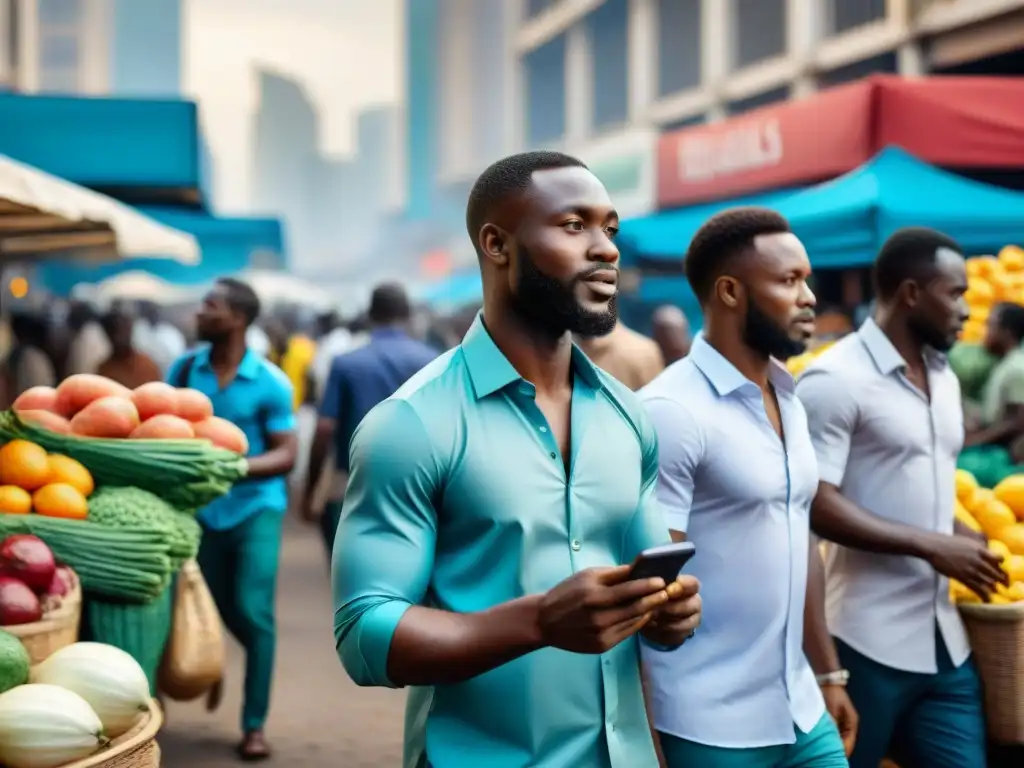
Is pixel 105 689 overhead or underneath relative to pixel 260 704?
overhead

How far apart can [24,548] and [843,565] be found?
2.50 m

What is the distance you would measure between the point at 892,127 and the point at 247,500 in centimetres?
948

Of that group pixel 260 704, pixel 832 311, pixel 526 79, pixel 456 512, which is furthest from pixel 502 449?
pixel 526 79

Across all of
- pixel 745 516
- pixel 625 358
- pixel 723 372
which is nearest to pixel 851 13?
pixel 625 358

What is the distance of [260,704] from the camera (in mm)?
6602

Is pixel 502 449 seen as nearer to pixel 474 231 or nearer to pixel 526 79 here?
pixel 474 231

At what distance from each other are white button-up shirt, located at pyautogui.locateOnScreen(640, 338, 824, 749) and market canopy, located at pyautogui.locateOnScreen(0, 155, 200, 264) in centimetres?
374

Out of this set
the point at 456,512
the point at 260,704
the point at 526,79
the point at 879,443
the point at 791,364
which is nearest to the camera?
the point at 456,512

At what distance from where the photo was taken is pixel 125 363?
10016mm

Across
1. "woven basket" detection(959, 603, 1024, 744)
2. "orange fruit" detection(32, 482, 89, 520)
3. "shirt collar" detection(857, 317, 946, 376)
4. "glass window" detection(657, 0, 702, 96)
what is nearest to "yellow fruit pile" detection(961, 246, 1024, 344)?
"shirt collar" detection(857, 317, 946, 376)

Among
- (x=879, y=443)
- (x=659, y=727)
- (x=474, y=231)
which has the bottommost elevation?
(x=659, y=727)

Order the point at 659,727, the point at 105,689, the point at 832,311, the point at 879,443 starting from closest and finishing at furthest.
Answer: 1. the point at 659,727
2. the point at 105,689
3. the point at 879,443
4. the point at 832,311

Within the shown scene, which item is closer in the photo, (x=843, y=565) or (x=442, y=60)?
(x=843, y=565)

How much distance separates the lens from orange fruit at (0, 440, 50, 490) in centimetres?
464
